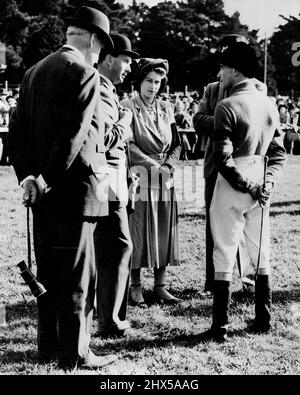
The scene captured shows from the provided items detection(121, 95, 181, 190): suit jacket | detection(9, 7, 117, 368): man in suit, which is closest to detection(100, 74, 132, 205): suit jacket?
detection(9, 7, 117, 368): man in suit

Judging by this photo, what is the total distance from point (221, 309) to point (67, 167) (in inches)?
65.2

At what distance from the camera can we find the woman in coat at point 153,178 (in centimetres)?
532

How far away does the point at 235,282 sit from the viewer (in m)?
5.86

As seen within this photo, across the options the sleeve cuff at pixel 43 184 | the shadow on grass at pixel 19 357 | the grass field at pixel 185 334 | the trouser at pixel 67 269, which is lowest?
the shadow on grass at pixel 19 357

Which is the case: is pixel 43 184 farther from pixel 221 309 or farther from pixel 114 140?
pixel 221 309

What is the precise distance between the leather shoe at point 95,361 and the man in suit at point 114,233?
0.57 m

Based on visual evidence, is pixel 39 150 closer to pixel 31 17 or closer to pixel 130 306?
pixel 130 306

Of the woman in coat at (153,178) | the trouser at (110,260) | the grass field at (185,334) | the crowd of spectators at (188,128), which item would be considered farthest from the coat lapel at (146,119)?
the crowd of spectators at (188,128)

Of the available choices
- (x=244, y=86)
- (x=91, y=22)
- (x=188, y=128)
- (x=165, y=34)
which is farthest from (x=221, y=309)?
(x=165, y=34)

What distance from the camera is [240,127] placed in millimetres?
4145

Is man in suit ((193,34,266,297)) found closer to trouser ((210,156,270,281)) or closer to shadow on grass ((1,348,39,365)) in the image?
trouser ((210,156,270,281))

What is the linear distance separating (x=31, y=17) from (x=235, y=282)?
4987cm

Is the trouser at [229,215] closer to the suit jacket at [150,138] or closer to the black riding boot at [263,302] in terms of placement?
the black riding boot at [263,302]
